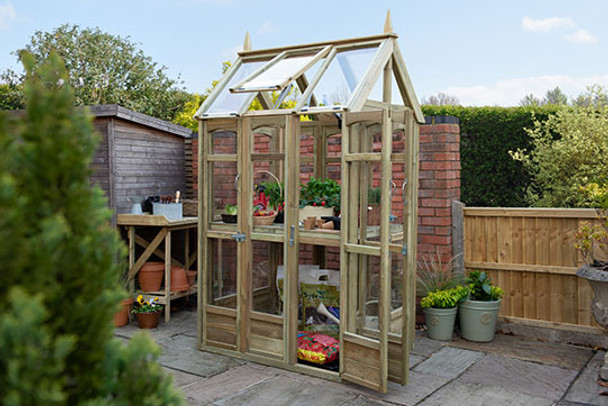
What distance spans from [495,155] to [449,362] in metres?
4.49

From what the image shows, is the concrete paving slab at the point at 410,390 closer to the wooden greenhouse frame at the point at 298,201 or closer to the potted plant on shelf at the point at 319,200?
the wooden greenhouse frame at the point at 298,201

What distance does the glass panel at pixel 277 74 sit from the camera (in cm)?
461

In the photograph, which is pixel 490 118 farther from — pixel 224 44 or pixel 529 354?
pixel 224 44

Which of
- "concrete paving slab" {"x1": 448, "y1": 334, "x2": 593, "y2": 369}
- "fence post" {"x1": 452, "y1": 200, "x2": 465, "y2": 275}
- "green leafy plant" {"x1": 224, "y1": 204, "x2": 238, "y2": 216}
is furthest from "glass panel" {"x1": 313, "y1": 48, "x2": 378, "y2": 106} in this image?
"concrete paving slab" {"x1": 448, "y1": 334, "x2": 593, "y2": 369}

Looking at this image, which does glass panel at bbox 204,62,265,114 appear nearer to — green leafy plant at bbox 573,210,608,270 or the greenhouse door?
the greenhouse door

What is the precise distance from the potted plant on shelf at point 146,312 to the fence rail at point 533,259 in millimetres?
3081

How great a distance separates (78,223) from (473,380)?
3636 mm

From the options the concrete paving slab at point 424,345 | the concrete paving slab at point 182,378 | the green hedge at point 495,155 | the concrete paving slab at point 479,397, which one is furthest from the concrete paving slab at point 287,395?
the green hedge at point 495,155

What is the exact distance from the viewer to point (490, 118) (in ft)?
28.4

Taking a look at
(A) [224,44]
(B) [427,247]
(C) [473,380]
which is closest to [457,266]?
(B) [427,247]

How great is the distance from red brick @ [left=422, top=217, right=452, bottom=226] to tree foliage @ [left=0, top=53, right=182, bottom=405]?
14.1 feet

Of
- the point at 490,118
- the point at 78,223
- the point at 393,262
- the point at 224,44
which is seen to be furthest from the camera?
the point at 224,44

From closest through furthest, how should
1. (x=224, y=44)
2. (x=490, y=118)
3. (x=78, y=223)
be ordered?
(x=78, y=223), (x=490, y=118), (x=224, y=44)

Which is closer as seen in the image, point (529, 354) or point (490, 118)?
point (529, 354)
